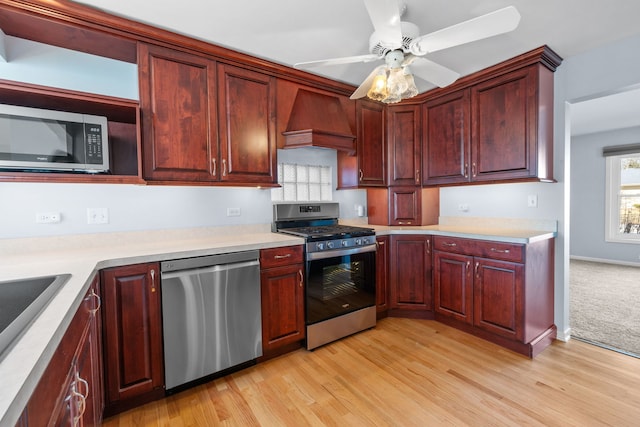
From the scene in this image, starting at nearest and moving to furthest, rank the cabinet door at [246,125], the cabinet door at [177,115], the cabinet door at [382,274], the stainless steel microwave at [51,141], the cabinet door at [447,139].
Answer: the stainless steel microwave at [51,141] → the cabinet door at [177,115] → the cabinet door at [246,125] → the cabinet door at [447,139] → the cabinet door at [382,274]

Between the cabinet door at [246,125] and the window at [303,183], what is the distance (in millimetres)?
355

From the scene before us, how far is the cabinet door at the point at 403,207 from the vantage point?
10.8 ft

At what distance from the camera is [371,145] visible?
318 centimetres

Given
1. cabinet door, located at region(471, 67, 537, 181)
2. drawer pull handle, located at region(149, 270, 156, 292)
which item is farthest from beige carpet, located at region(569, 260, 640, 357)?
drawer pull handle, located at region(149, 270, 156, 292)

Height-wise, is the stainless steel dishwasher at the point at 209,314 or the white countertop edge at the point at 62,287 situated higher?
the white countertop edge at the point at 62,287

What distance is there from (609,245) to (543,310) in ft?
13.9

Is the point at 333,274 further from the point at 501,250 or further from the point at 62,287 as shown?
the point at 62,287

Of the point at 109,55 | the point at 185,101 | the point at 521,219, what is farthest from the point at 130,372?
the point at 521,219

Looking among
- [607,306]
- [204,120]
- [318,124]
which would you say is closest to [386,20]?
[318,124]

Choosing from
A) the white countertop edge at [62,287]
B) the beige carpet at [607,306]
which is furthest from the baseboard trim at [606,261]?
the white countertop edge at [62,287]

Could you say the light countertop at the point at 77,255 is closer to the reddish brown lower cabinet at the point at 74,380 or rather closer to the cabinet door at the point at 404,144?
the reddish brown lower cabinet at the point at 74,380

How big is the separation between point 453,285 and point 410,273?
423 millimetres

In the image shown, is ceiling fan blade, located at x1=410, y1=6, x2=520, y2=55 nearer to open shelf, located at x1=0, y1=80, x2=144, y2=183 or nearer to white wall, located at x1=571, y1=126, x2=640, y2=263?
open shelf, located at x1=0, y1=80, x2=144, y2=183

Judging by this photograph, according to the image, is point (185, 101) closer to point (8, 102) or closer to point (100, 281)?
point (8, 102)
